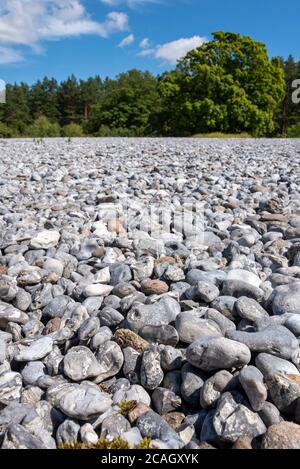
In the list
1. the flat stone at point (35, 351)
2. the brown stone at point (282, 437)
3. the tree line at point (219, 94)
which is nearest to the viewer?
the brown stone at point (282, 437)

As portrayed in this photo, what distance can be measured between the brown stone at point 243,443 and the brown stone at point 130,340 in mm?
497

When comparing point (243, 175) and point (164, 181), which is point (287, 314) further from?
point (243, 175)

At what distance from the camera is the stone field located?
3.86ft

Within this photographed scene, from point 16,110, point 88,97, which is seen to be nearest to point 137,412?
point 16,110

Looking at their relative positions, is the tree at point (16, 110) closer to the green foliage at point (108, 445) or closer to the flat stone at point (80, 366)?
the flat stone at point (80, 366)

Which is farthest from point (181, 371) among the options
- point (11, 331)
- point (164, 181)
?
point (164, 181)

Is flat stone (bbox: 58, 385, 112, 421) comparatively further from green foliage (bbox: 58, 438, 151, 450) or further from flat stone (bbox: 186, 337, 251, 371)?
flat stone (bbox: 186, 337, 251, 371)

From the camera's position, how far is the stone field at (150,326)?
3.86ft

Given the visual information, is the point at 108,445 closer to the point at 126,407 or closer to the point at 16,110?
the point at 126,407

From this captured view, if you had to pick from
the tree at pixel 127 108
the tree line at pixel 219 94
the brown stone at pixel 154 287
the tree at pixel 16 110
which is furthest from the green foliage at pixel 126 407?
the tree at pixel 16 110

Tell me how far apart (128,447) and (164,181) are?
3440 millimetres

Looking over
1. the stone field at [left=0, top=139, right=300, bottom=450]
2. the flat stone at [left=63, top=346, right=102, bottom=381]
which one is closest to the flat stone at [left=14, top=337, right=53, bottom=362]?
the stone field at [left=0, top=139, right=300, bottom=450]

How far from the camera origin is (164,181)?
171 inches

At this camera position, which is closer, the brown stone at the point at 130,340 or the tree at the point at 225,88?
the brown stone at the point at 130,340
